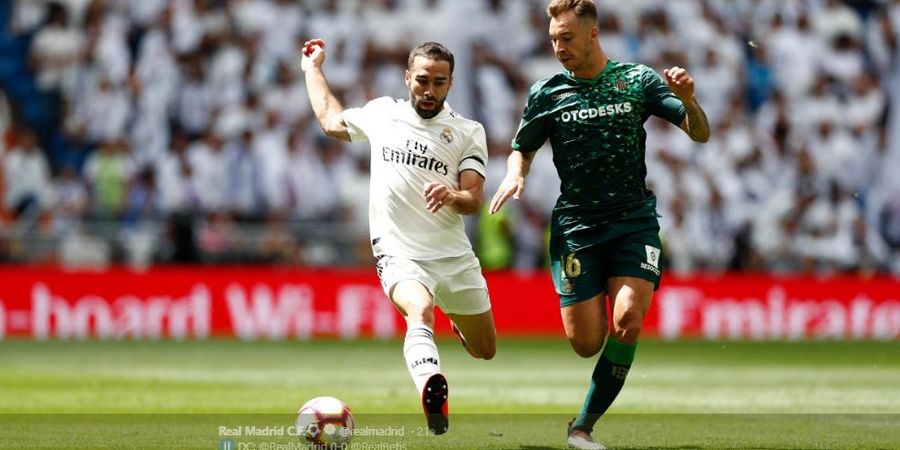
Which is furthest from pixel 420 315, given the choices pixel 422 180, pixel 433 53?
pixel 433 53

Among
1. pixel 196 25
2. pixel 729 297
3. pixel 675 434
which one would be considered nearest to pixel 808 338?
pixel 729 297

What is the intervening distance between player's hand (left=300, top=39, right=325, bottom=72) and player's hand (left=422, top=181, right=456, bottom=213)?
174 centimetres

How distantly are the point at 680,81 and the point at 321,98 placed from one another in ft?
8.23

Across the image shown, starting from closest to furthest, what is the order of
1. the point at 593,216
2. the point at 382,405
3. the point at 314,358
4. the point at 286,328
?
1. the point at 593,216
2. the point at 382,405
3. the point at 314,358
4. the point at 286,328

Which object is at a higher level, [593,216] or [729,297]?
[593,216]

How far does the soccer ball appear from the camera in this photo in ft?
27.8

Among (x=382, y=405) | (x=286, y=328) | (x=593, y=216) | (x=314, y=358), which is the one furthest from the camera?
(x=286, y=328)

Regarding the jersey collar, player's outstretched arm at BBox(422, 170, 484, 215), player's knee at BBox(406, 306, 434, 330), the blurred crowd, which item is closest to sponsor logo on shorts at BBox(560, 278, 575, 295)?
player's outstretched arm at BBox(422, 170, 484, 215)

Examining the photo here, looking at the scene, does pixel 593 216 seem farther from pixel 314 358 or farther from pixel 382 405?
pixel 314 358

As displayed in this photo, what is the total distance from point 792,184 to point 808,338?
2.46 m

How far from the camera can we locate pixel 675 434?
977cm

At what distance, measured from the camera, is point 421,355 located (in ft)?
27.5

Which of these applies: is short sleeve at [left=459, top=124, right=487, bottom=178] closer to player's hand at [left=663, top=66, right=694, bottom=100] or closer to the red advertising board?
player's hand at [left=663, top=66, right=694, bottom=100]

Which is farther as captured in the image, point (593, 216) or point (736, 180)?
point (736, 180)
